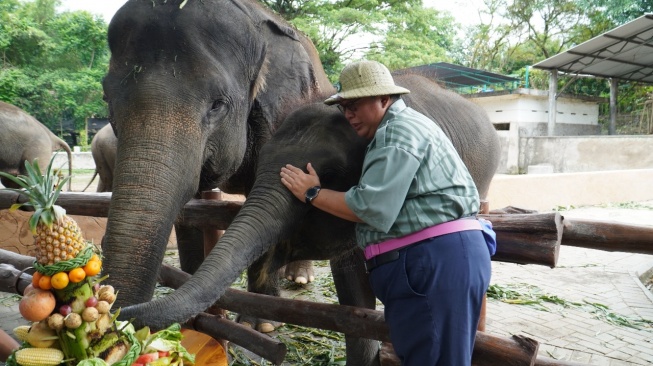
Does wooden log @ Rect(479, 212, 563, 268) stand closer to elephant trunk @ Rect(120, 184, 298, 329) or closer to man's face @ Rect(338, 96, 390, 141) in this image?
man's face @ Rect(338, 96, 390, 141)

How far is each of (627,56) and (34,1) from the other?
3222cm

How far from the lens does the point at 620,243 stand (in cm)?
229

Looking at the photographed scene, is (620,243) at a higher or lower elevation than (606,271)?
higher

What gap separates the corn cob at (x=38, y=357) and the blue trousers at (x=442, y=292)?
3.98 feet

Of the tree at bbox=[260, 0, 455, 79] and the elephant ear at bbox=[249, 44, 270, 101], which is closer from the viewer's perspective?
the elephant ear at bbox=[249, 44, 270, 101]

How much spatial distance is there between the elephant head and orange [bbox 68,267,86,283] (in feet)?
2.04

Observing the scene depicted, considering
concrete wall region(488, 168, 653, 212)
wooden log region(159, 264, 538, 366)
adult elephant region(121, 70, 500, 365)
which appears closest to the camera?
adult elephant region(121, 70, 500, 365)

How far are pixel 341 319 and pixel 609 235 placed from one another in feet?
4.49

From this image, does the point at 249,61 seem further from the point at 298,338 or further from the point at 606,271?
the point at 606,271

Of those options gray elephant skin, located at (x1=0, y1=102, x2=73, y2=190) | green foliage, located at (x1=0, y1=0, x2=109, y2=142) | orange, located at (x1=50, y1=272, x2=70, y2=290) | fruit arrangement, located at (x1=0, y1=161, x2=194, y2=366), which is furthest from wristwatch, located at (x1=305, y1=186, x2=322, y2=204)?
green foliage, located at (x1=0, y1=0, x2=109, y2=142)

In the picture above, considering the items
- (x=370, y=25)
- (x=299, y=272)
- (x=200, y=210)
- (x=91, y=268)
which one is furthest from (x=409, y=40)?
(x=91, y=268)

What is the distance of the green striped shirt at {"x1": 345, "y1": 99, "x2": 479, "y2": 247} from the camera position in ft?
6.29

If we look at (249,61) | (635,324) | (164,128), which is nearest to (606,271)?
(635,324)

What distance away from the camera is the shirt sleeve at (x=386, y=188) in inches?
75.1
